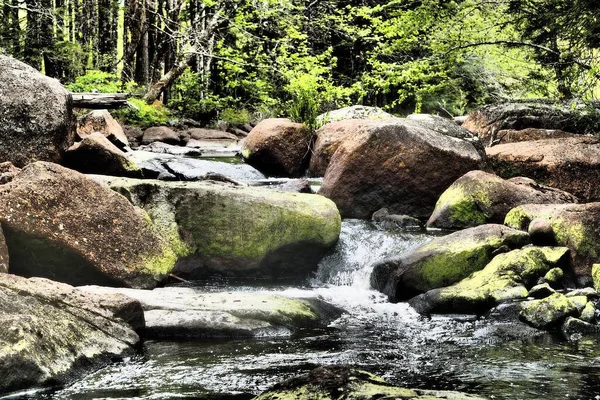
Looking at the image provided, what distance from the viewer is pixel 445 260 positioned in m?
7.22

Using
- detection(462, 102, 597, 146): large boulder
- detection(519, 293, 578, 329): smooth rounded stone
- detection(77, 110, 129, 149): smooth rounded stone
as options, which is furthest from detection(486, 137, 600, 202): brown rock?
detection(77, 110, 129, 149): smooth rounded stone

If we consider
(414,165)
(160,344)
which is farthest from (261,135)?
(160,344)

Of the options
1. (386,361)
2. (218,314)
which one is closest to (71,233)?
(218,314)

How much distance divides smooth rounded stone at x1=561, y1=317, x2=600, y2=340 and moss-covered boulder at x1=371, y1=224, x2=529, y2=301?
1593mm

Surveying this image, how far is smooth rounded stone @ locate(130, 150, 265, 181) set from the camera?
34.7 feet

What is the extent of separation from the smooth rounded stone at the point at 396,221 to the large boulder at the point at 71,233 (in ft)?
13.3

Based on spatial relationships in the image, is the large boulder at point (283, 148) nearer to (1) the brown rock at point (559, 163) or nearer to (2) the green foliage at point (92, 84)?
(1) the brown rock at point (559, 163)

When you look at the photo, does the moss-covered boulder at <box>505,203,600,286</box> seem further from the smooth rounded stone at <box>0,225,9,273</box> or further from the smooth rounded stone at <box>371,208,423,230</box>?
the smooth rounded stone at <box>0,225,9,273</box>

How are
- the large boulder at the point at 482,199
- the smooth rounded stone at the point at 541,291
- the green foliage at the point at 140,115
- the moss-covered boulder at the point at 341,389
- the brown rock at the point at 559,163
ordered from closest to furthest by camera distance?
the moss-covered boulder at the point at 341,389
the smooth rounded stone at the point at 541,291
the large boulder at the point at 482,199
the brown rock at the point at 559,163
the green foliage at the point at 140,115

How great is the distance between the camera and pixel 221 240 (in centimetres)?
764

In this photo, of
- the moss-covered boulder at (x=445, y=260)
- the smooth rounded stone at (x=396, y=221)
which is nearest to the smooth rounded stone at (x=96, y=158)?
the smooth rounded stone at (x=396, y=221)

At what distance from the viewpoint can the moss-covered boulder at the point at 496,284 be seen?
21.2 feet

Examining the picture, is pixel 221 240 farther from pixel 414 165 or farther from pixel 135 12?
pixel 135 12

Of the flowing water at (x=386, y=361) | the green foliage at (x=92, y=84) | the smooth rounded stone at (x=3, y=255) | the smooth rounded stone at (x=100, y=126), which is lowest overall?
the flowing water at (x=386, y=361)
